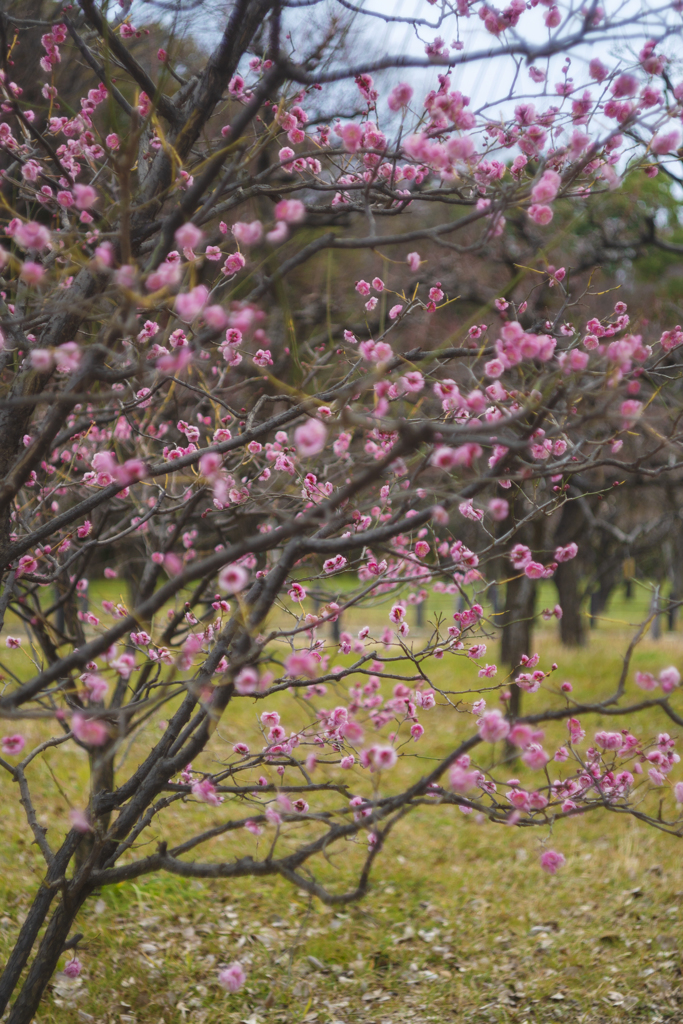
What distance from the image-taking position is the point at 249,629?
2154 mm

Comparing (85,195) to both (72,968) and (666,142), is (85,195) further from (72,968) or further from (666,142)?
(72,968)

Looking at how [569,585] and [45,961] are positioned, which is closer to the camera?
[45,961]

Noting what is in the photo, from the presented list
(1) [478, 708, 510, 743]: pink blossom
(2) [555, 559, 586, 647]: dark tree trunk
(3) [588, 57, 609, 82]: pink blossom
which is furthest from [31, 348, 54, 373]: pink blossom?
(2) [555, 559, 586, 647]: dark tree trunk

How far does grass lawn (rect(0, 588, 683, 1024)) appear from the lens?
149 inches

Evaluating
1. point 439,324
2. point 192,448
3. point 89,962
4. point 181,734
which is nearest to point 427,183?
point 439,324

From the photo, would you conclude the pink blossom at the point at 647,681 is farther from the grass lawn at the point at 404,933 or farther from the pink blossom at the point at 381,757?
the pink blossom at the point at 381,757

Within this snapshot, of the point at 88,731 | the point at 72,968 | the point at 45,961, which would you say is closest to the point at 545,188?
the point at 88,731

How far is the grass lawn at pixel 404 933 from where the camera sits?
3789 millimetres

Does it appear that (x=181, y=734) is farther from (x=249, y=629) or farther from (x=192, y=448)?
(x=192, y=448)

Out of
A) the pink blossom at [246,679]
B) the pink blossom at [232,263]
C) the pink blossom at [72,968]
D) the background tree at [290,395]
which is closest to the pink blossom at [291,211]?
the background tree at [290,395]

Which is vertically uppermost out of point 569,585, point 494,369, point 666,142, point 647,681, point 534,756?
point 569,585

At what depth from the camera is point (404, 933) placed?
4.71 metres

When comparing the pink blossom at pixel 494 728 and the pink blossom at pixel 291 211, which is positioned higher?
the pink blossom at pixel 291 211

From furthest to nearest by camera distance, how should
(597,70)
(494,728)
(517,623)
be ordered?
(517,623), (597,70), (494,728)
